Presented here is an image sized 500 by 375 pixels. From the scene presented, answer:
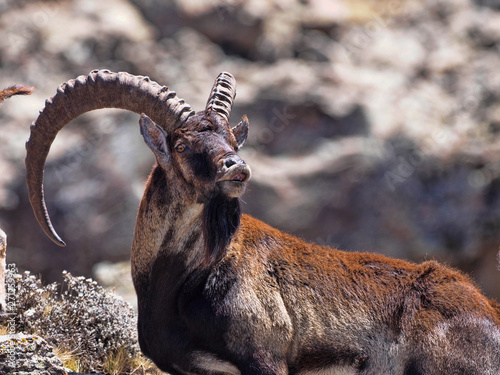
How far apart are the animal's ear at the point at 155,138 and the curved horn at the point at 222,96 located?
0.70 m

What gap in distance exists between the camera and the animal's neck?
695 centimetres

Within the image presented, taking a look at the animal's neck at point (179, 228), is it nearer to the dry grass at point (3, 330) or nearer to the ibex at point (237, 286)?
the ibex at point (237, 286)

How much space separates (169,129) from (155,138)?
21 centimetres

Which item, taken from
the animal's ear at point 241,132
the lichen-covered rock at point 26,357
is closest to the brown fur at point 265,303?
the animal's ear at point 241,132

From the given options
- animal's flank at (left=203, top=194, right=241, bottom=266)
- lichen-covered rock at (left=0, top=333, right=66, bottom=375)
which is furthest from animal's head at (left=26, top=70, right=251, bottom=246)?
lichen-covered rock at (left=0, top=333, right=66, bottom=375)

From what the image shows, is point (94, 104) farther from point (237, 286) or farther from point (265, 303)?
point (265, 303)

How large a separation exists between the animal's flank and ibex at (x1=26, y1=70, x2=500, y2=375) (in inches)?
0.5

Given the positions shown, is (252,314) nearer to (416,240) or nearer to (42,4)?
(416,240)

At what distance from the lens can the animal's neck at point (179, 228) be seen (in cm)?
695

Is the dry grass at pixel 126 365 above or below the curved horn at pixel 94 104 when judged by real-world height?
below

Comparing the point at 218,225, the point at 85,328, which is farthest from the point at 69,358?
the point at 218,225

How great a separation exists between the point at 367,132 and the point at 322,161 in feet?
5.52

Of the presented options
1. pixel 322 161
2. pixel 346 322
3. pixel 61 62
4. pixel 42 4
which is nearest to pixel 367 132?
pixel 322 161

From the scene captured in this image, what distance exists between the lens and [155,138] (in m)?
7.26
